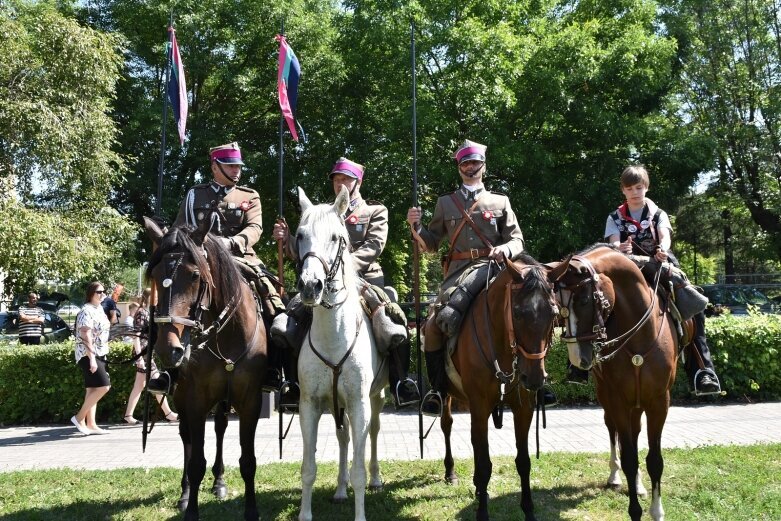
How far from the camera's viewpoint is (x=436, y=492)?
6699 millimetres

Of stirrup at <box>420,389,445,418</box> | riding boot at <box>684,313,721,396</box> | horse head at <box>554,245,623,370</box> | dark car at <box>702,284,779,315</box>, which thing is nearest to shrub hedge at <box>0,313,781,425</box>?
riding boot at <box>684,313,721,396</box>

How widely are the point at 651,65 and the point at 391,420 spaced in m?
15.3

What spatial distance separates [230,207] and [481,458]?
11.2 feet

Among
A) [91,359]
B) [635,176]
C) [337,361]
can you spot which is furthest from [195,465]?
[91,359]

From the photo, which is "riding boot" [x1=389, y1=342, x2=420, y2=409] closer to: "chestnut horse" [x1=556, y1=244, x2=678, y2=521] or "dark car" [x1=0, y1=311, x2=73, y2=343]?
"chestnut horse" [x1=556, y1=244, x2=678, y2=521]

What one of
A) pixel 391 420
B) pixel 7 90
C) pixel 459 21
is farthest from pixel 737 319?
pixel 7 90

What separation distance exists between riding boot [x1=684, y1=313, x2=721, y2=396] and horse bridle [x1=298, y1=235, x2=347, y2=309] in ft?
12.1

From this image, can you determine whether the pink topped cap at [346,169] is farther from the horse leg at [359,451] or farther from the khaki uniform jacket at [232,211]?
the horse leg at [359,451]

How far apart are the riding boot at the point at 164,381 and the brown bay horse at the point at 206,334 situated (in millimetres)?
54

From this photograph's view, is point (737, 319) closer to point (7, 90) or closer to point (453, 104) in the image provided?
point (453, 104)

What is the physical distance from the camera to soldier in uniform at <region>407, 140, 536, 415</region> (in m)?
6.24

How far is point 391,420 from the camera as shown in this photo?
1102 centimetres

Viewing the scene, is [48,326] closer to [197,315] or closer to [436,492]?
[436,492]

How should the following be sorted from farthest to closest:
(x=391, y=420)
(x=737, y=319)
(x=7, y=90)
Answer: (x=7, y=90) → (x=737, y=319) → (x=391, y=420)
